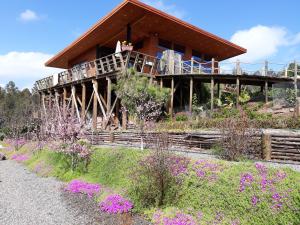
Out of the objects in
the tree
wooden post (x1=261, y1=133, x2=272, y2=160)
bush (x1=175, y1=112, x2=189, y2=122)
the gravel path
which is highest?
the tree

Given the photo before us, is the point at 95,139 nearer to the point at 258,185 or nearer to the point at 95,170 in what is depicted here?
the point at 95,170

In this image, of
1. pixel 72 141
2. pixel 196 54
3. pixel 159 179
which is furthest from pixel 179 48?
pixel 159 179

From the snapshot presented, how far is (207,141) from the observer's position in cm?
1287

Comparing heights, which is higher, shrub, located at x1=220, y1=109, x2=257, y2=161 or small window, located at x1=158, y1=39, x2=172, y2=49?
small window, located at x1=158, y1=39, x2=172, y2=49

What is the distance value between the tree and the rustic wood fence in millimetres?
1297

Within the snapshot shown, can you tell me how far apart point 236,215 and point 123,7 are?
1513cm

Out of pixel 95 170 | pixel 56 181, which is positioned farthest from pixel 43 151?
pixel 95 170

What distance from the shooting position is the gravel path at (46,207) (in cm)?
812

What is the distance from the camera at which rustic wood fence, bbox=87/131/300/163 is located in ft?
34.3

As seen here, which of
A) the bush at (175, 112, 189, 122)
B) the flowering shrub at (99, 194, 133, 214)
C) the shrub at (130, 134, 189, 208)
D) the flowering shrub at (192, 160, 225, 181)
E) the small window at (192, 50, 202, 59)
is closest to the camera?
the flowering shrub at (192, 160, 225, 181)

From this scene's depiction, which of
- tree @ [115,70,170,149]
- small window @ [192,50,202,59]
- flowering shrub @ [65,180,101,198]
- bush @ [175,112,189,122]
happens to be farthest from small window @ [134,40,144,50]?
flowering shrub @ [65,180,101,198]

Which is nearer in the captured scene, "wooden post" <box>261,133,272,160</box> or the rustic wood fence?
the rustic wood fence

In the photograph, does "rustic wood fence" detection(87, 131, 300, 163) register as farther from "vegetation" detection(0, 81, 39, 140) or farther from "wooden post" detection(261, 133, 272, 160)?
"vegetation" detection(0, 81, 39, 140)

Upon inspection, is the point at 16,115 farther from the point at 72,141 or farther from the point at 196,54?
the point at 72,141
